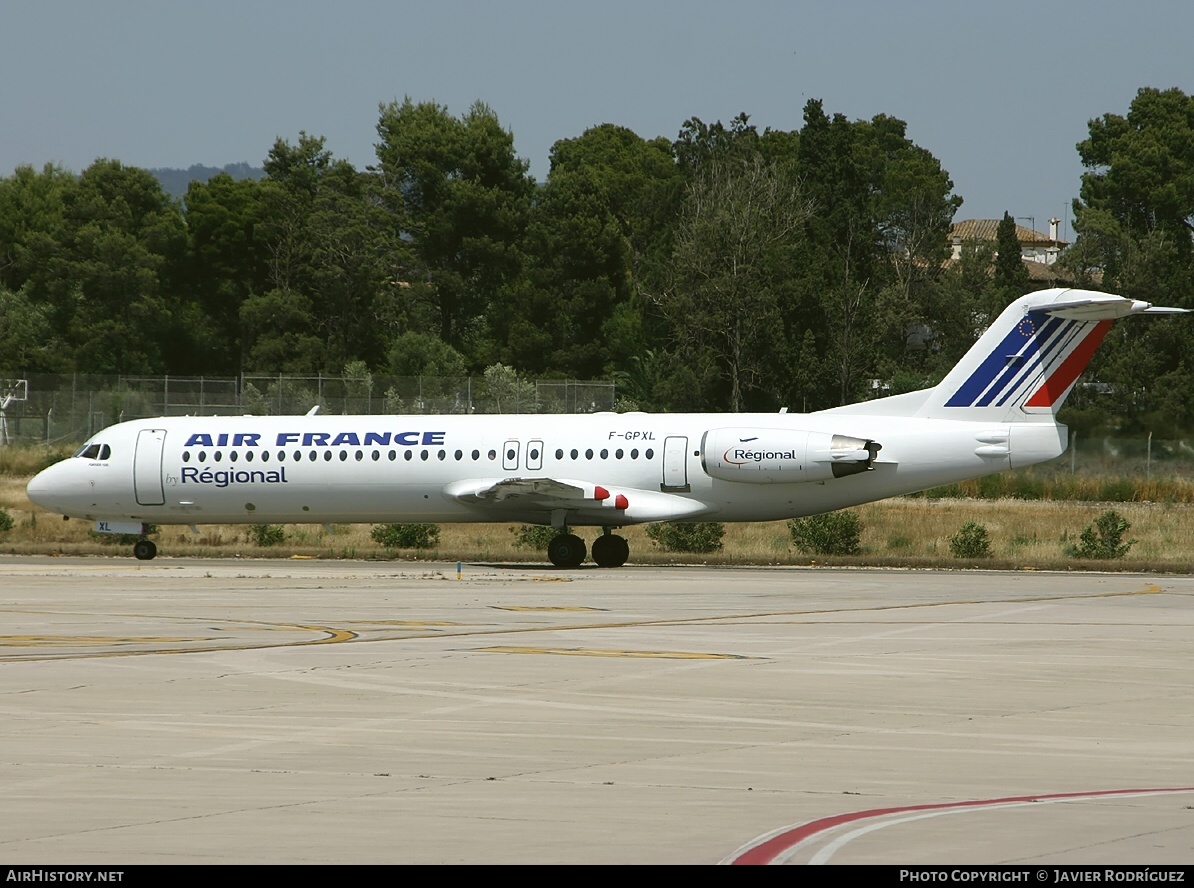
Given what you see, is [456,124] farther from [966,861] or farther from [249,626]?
[966,861]

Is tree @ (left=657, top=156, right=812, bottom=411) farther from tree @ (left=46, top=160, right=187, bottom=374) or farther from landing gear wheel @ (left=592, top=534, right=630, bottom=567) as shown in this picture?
landing gear wheel @ (left=592, top=534, right=630, bottom=567)

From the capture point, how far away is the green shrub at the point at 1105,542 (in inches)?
1398

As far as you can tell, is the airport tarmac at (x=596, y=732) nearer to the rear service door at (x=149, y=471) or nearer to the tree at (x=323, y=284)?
the rear service door at (x=149, y=471)

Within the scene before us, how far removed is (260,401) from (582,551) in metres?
26.5

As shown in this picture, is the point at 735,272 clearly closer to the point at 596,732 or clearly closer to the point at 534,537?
the point at 534,537

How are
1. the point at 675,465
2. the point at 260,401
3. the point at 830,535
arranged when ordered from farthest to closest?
1. the point at 260,401
2. the point at 830,535
3. the point at 675,465

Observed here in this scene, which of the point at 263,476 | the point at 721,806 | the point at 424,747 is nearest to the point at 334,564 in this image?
the point at 263,476

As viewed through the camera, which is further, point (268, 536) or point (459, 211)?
point (459, 211)

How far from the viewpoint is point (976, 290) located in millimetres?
85062

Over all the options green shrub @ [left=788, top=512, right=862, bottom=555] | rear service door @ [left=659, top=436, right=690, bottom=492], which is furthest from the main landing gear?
green shrub @ [left=788, top=512, right=862, bottom=555]

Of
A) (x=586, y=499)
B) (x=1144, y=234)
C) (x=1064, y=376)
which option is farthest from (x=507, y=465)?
(x=1144, y=234)

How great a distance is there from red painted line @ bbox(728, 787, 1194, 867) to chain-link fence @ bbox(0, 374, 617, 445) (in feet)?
155

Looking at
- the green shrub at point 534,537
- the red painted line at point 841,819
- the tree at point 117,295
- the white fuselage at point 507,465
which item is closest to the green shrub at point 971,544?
the white fuselage at point 507,465

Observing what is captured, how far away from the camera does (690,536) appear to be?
39.0 metres
